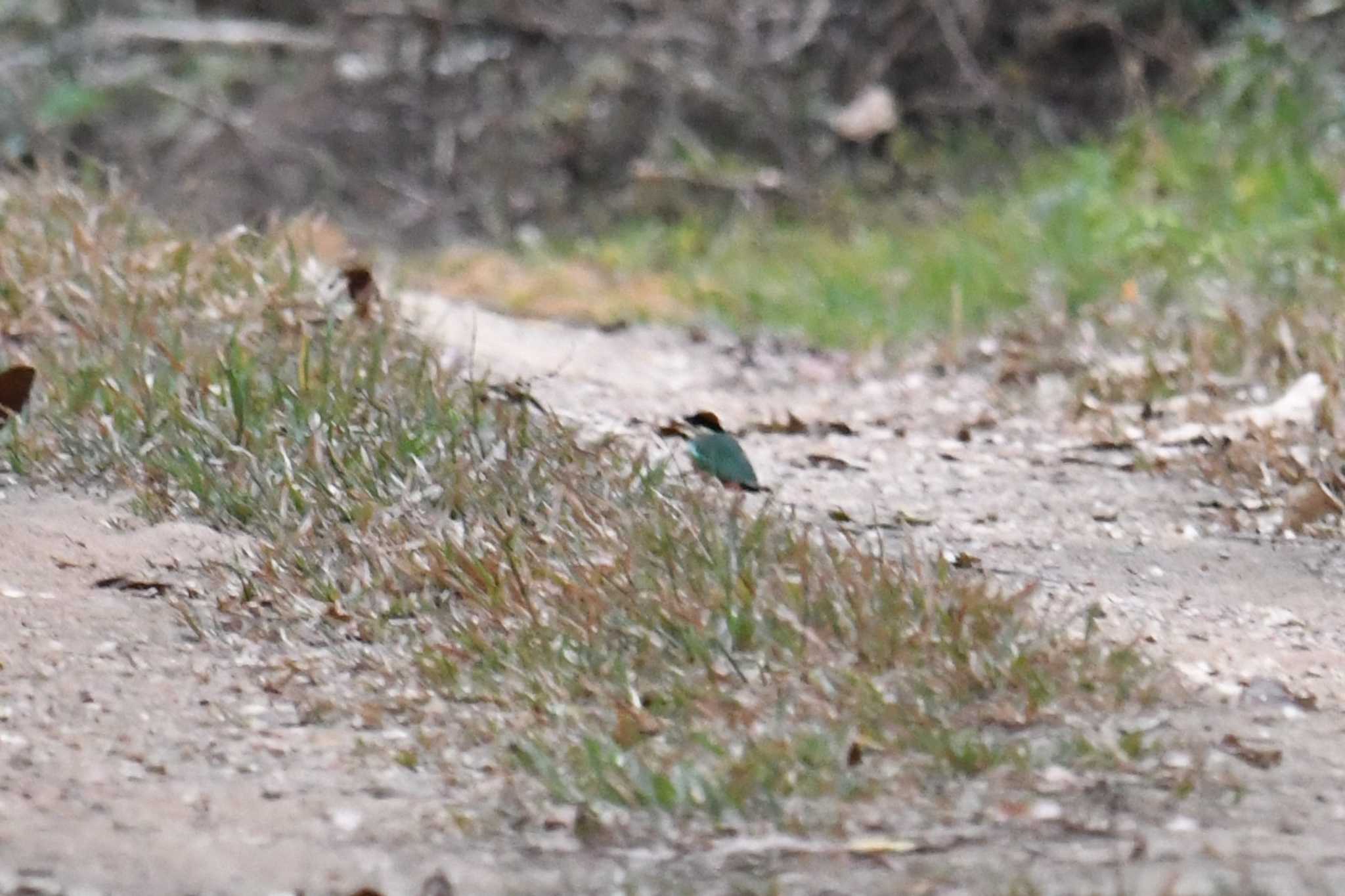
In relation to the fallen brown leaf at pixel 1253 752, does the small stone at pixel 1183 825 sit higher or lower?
lower

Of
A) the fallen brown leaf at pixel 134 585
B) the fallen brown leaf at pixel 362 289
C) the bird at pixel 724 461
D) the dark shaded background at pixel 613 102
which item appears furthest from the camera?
the dark shaded background at pixel 613 102

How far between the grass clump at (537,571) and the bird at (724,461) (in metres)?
0.26

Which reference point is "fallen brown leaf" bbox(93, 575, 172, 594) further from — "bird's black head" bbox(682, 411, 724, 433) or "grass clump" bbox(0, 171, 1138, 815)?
"bird's black head" bbox(682, 411, 724, 433)

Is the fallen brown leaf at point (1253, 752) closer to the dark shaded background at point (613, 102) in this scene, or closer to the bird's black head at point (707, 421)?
the bird's black head at point (707, 421)

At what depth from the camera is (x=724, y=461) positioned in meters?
4.23

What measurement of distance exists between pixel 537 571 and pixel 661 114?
605 centimetres

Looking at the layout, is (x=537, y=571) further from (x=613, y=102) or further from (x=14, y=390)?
(x=613, y=102)

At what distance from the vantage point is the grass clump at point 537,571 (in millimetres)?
2887

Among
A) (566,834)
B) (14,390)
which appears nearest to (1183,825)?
(566,834)

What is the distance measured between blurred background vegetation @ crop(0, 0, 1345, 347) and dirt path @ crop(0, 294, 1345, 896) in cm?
338

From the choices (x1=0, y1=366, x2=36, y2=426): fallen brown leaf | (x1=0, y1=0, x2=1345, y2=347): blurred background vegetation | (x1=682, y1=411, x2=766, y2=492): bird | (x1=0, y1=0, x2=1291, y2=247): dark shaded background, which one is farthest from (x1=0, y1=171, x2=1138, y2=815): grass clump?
(x1=0, y1=0, x2=1291, y2=247): dark shaded background

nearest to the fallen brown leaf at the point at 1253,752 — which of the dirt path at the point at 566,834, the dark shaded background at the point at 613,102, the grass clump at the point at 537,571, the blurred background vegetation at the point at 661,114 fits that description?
the dirt path at the point at 566,834

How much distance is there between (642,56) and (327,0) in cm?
189

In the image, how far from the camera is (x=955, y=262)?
718cm
